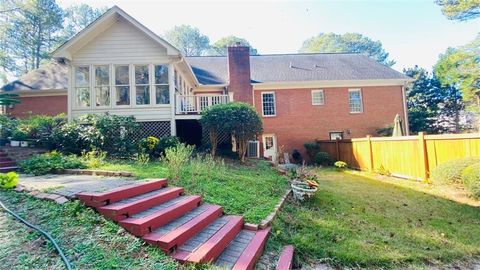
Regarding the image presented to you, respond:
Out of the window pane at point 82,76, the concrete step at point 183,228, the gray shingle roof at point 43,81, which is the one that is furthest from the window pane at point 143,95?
the concrete step at point 183,228

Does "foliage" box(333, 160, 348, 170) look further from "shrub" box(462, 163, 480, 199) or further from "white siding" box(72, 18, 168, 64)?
"white siding" box(72, 18, 168, 64)

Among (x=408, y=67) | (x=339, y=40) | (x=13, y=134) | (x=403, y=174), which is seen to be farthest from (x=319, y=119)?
(x=339, y=40)

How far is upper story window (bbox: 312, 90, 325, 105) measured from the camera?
16844mm

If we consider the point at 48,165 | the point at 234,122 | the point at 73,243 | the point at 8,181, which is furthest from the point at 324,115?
the point at 73,243

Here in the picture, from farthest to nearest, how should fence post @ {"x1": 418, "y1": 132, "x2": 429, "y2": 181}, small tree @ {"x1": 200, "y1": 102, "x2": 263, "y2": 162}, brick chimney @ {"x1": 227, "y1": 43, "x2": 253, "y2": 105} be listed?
brick chimney @ {"x1": 227, "y1": 43, "x2": 253, "y2": 105}, small tree @ {"x1": 200, "y1": 102, "x2": 263, "y2": 162}, fence post @ {"x1": 418, "y1": 132, "x2": 429, "y2": 181}

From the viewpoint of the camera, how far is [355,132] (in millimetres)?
16719

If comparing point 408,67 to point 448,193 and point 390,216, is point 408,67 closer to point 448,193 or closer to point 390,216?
point 448,193

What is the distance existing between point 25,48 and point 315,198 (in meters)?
34.4

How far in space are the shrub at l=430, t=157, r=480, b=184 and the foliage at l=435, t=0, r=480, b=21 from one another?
11.1 m

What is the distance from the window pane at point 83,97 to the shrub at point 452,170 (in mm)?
→ 13328

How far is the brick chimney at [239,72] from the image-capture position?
50.4ft

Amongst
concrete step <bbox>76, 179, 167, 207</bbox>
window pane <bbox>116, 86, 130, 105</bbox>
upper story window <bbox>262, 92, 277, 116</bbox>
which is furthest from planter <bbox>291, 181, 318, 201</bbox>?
upper story window <bbox>262, 92, 277, 116</bbox>

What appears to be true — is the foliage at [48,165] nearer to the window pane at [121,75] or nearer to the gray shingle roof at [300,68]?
the window pane at [121,75]

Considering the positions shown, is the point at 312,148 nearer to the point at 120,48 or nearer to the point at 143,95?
the point at 143,95
